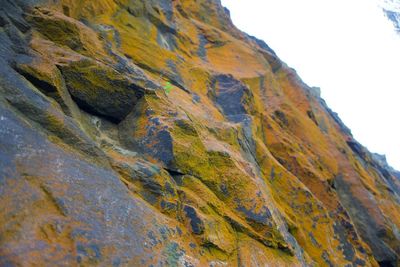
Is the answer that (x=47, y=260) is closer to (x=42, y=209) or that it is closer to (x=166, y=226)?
(x=42, y=209)

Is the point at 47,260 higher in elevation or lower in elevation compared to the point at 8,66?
lower

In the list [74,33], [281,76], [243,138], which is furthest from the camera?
[281,76]

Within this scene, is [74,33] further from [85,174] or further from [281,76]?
[281,76]

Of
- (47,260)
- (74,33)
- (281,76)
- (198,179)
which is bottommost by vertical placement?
(47,260)

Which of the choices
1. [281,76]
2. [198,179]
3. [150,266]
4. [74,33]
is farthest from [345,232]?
[281,76]

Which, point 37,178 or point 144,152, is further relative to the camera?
point 144,152

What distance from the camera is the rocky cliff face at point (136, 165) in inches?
171

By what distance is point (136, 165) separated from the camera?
639 cm

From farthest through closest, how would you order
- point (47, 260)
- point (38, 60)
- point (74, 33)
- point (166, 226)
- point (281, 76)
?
point (281, 76) < point (74, 33) < point (38, 60) < point (166, 226) < point (47, 260)

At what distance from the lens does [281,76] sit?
22.4m

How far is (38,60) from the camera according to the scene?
6.32 m

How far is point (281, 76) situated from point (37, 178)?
19.9m

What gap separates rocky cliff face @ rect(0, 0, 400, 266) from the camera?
4348 mm

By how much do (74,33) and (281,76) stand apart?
16607 mm
